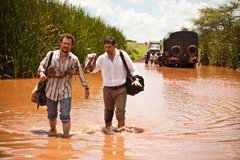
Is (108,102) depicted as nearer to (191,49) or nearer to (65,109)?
(65,109)

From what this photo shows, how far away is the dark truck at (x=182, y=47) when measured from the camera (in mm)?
25906

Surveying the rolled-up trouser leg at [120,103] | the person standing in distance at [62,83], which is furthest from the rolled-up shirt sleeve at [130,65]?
the person standing in distance at [62,83]

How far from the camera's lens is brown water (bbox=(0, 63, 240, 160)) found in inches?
158

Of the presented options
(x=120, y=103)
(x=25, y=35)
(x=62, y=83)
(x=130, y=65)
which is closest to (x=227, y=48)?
(x=25, y=35)

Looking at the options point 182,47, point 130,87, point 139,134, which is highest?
point 182,47

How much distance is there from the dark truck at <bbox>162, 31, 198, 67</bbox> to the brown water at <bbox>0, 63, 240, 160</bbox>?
1671cm

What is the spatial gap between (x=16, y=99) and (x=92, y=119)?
316 cm

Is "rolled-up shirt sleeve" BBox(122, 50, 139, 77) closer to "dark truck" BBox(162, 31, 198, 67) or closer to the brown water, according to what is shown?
the brown water

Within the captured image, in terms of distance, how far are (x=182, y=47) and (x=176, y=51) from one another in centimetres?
68

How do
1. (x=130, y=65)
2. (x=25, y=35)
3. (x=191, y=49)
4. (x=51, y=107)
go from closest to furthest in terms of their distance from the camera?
(x=51, y=107) → (x=130, y=65) → (x=25, y=35) → (x=191, y=49)

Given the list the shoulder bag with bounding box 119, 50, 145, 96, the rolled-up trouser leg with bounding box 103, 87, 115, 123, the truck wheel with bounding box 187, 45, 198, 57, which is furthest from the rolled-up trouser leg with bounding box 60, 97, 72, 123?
the truck wheel with bounding box 187, 45, 198, 57

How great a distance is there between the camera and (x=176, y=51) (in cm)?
2622

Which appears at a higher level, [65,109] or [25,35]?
[25,35]

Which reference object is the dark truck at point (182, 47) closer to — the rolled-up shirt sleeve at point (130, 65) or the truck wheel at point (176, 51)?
the truck wheel at point (176, 51)
